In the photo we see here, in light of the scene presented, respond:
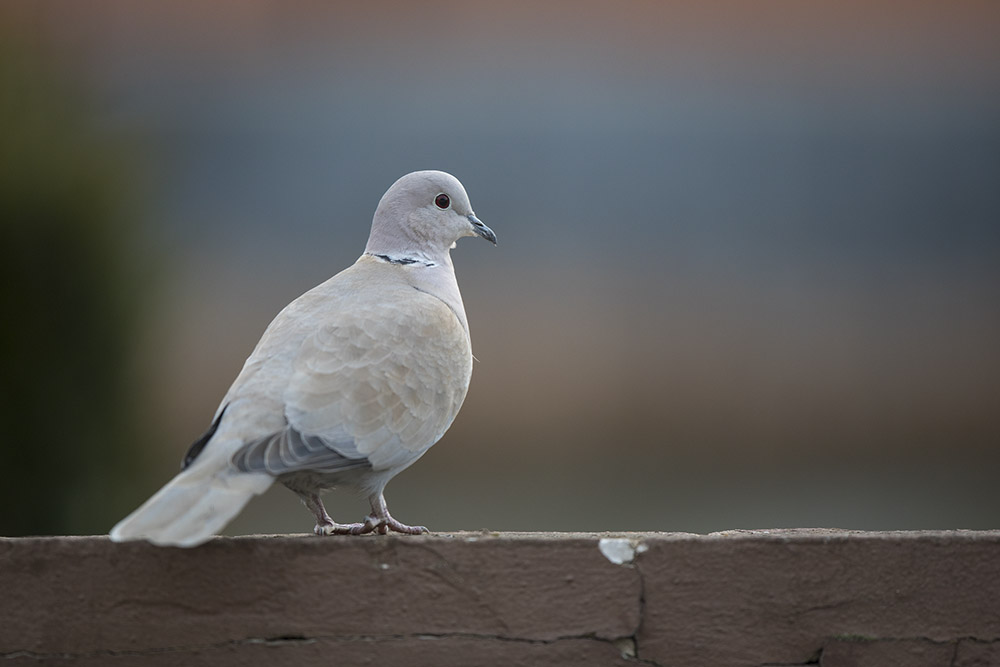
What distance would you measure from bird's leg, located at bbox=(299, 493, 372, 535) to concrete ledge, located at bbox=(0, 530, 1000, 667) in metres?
0.29

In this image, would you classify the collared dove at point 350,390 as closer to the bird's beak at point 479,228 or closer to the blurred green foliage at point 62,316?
the bird's beak at point 479,228

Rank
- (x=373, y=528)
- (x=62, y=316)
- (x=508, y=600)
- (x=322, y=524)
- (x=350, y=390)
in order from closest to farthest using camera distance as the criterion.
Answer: (x=508, y=600)
(x=350, y=390)
(x=373, y=528)
(x=322, y=524)
(x=62, y=316)

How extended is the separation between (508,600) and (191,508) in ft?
2.87

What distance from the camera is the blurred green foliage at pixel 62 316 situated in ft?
19.1

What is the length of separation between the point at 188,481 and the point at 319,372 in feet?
1.74

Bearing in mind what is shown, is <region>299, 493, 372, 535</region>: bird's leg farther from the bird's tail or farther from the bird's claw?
the bird's tail

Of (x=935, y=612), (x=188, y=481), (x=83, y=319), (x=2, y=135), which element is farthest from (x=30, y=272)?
(x=935, y=612)

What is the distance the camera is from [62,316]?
596cm

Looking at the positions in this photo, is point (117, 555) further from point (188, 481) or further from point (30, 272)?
point (30, 272)

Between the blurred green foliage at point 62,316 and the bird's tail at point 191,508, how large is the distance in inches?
145

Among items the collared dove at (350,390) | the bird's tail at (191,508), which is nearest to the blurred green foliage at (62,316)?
the collared dove at (350,390)

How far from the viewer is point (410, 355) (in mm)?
3168

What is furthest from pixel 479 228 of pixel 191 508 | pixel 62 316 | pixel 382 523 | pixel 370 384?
pixel 62 316

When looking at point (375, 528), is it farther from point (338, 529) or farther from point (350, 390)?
point (350, 390)
